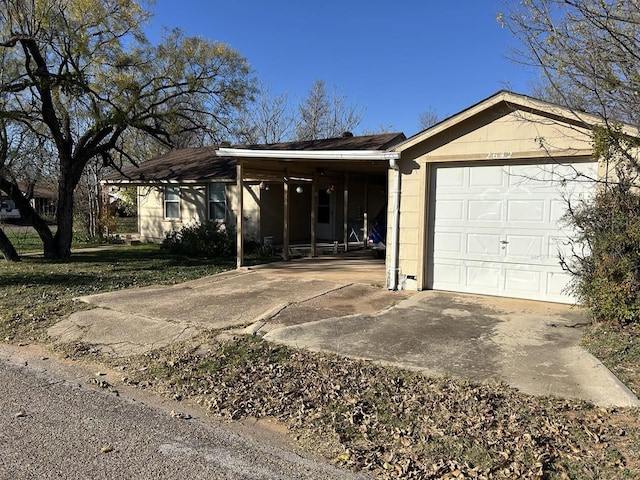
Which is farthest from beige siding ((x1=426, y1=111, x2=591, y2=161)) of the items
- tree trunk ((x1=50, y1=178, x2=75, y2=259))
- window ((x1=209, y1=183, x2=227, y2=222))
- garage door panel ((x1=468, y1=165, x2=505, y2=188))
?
tree trunk ((x1=50, y1=178, x2=75, y2=259))

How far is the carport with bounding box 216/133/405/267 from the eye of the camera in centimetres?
1330

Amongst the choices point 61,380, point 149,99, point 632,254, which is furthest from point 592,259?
point 149,99

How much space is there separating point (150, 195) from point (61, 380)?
51.7 feet

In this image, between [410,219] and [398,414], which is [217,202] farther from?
[398,414]

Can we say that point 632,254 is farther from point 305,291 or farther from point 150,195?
point 150,195

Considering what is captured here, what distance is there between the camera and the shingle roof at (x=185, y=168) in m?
17.8

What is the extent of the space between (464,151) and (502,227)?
4.82 feet

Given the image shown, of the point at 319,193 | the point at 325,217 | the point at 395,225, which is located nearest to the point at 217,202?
the point at 319,193

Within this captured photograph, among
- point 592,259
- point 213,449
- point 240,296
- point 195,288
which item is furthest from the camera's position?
point 195,288

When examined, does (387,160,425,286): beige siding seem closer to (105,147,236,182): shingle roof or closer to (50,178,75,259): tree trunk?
(105,147,236,182): shingle roof

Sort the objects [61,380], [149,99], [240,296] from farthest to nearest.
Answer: [149,99]
[240,296]
[61,380]

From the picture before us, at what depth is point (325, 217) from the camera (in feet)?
60.7

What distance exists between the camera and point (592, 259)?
21.8 ft

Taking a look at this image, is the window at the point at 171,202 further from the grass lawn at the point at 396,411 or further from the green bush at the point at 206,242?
the grass lawn at the point at 396,411
